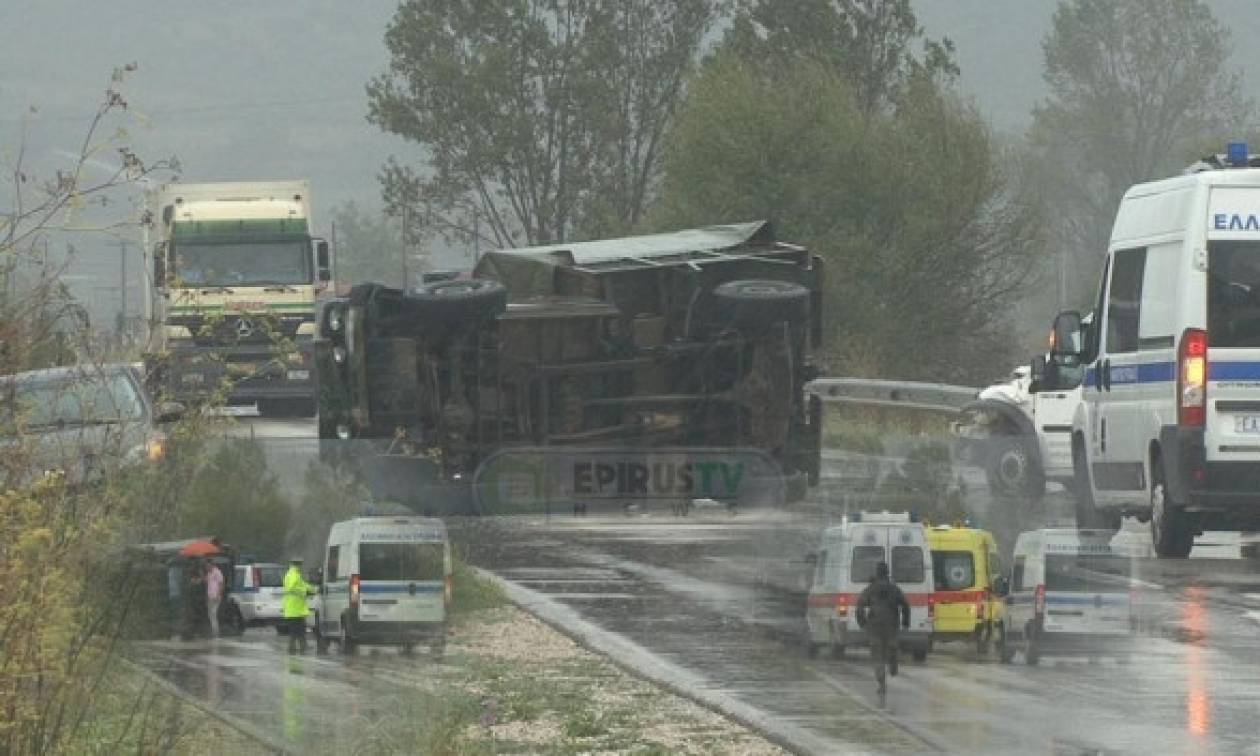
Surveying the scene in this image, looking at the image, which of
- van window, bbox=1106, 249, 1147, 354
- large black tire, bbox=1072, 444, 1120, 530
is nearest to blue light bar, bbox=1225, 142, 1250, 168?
van window, bbox=1106, 249, 1147, 354

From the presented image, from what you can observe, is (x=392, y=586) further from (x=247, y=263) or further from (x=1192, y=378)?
(x=247, y=263)

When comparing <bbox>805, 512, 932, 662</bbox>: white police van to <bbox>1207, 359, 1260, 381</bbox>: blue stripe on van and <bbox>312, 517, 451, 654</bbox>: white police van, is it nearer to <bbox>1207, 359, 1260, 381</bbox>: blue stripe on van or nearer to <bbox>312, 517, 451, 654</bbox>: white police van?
<bbox>1207, 359, 1260, 381</bbox>: blue stripe on van

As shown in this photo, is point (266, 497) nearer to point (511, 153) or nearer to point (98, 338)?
point (98, 338)

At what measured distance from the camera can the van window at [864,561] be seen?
18.4 metres

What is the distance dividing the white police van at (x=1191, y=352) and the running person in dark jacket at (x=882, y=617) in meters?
4.02

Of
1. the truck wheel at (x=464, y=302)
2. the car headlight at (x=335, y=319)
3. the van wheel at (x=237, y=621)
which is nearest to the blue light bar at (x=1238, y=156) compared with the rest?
the truck wheel at (x=464, y=302)

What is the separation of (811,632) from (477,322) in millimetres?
4039

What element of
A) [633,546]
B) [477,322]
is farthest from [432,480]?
[633,546]

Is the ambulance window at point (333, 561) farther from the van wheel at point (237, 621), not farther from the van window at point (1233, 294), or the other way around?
the van window at point (1233, 294)

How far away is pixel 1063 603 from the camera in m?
18.9

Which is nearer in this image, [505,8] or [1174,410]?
[1174,410]

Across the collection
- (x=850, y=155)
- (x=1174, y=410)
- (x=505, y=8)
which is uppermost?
(x=505, y=8)

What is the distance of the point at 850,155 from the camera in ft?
163

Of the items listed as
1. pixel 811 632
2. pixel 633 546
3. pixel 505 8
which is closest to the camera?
pixel 811 632
